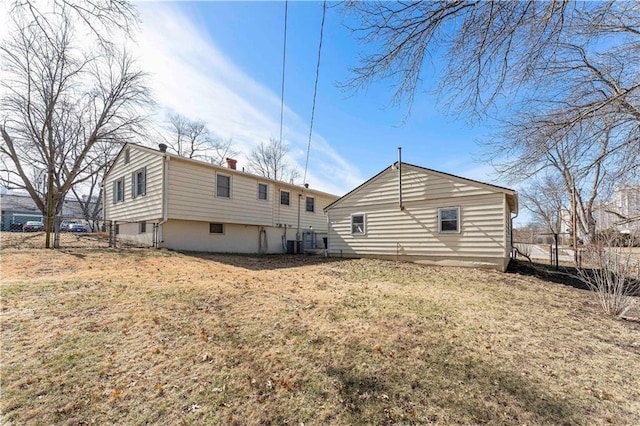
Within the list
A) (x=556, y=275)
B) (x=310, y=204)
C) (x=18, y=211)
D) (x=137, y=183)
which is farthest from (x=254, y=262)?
(x=18, y=211)

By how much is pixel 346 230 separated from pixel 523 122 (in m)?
9.14

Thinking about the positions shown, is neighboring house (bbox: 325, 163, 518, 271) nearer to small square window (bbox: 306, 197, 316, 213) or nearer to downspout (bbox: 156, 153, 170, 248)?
small square window (bbox: 306, 197, 316, 213)

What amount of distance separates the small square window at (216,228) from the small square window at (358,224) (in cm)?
687

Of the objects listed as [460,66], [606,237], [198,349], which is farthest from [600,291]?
[198,349]

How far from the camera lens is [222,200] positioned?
14.2m

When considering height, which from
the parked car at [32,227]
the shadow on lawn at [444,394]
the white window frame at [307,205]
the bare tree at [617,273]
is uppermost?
the white window frame at [307,205]

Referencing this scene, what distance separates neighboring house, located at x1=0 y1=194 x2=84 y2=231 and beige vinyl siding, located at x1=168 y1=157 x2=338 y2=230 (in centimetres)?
1871

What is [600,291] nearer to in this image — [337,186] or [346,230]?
[346,230]

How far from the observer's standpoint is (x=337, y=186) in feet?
88.8

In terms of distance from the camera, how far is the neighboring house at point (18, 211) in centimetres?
2668

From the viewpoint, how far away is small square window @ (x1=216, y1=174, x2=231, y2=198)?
1421 centimetres

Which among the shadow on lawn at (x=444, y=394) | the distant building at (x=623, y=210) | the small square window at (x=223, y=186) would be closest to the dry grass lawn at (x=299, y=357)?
the shadow on lawn at (x=444, y=394)

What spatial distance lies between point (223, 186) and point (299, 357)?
1237 centimetres

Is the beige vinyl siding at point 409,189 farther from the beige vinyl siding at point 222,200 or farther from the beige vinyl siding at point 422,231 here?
the beige vinyl siding at point 222,200
